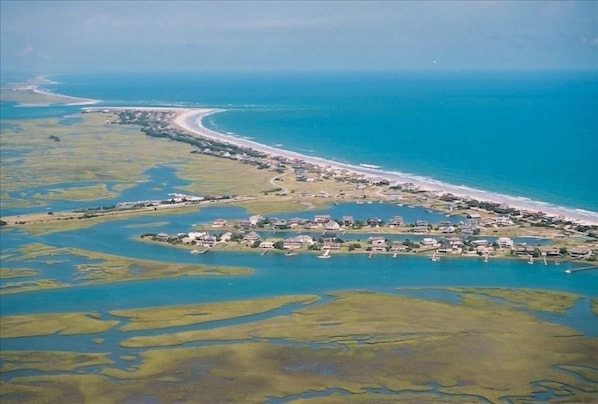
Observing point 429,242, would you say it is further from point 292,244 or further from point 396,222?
point 292,244

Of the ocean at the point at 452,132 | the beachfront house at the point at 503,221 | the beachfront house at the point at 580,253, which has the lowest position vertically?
the beachfront house at the point at 580,253

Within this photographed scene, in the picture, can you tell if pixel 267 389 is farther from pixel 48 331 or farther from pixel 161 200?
pixel 161 200

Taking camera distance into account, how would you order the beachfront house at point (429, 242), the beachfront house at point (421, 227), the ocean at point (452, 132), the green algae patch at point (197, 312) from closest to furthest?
1. the green algae patch at point (197, 312)
2. the beachfront house at point (429, 242)
3. the beachfront house at point (421, 227)
4. the ocean at point (452, 132)

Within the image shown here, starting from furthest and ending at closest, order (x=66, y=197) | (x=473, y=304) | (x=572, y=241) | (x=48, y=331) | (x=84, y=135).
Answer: (x=84, y=135)
(x=66, y=197)
(x=572, y=241)
(x=473, y=304)
(x=48, y=331)

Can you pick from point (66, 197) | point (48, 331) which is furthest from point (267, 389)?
point (66, 197)

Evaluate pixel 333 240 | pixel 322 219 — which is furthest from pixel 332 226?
pixel 333 240

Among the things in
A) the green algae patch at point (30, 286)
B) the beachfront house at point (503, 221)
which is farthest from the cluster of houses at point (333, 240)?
the green algae patch at point (30, 286)

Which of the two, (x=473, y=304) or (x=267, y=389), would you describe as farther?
(x=473, y=304)

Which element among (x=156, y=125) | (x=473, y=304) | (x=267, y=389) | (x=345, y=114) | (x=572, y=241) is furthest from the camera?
(x=345, y=114)

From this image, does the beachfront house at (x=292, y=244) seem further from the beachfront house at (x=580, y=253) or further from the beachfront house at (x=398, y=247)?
the beachfront house at (x=580, y=253)
